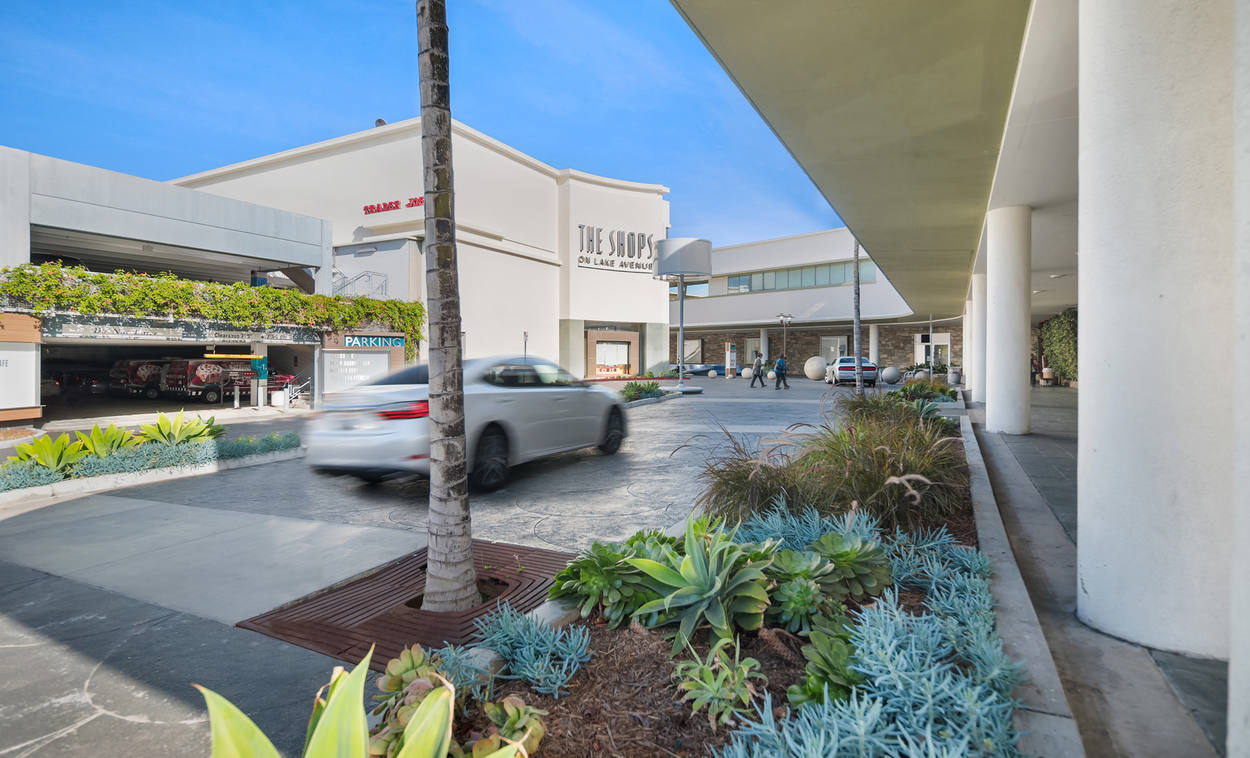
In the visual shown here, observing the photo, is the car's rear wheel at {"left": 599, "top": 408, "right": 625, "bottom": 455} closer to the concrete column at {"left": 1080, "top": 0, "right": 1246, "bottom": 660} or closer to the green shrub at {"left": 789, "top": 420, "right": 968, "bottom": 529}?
the green shrub at {"left": 789, "top": 420, "right": 968, "bottom": 529}

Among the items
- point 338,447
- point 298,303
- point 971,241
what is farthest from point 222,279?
point 971,241

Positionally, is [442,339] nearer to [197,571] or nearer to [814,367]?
[197,571]

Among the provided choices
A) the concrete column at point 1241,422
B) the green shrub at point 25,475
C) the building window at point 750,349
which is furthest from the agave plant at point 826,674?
the building window at point 750,349

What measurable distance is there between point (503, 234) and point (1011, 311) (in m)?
28.0

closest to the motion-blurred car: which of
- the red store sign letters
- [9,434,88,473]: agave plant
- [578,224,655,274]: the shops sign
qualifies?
[578,224,655,274]: the shops sign

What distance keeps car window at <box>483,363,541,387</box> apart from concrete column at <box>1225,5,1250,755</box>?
21.0 ft

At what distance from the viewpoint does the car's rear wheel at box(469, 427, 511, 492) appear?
701 centimetres

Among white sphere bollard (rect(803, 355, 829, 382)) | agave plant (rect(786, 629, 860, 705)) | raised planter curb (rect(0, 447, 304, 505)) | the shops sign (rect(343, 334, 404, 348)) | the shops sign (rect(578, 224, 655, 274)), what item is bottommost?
raised planter curb (rect(0, 447, 304, 505))

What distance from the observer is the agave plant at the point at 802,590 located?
→ 2621 millimetres

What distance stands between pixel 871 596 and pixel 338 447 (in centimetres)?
563

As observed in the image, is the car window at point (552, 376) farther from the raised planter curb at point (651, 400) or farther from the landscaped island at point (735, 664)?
the raised planter curb at point (651, 400)

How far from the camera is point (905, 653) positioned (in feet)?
Answer: 6.70

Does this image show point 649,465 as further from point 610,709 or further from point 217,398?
point 217,398

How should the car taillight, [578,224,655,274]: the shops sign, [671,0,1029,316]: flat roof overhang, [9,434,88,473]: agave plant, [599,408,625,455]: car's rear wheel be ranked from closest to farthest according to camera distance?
[671,0,1029,316]: flat roof overhang
the car taillight
[9,434,88,473]: agave plant
[599,408,625,455]: car's rear wheel
[578,224,655,274]: the shops sign
